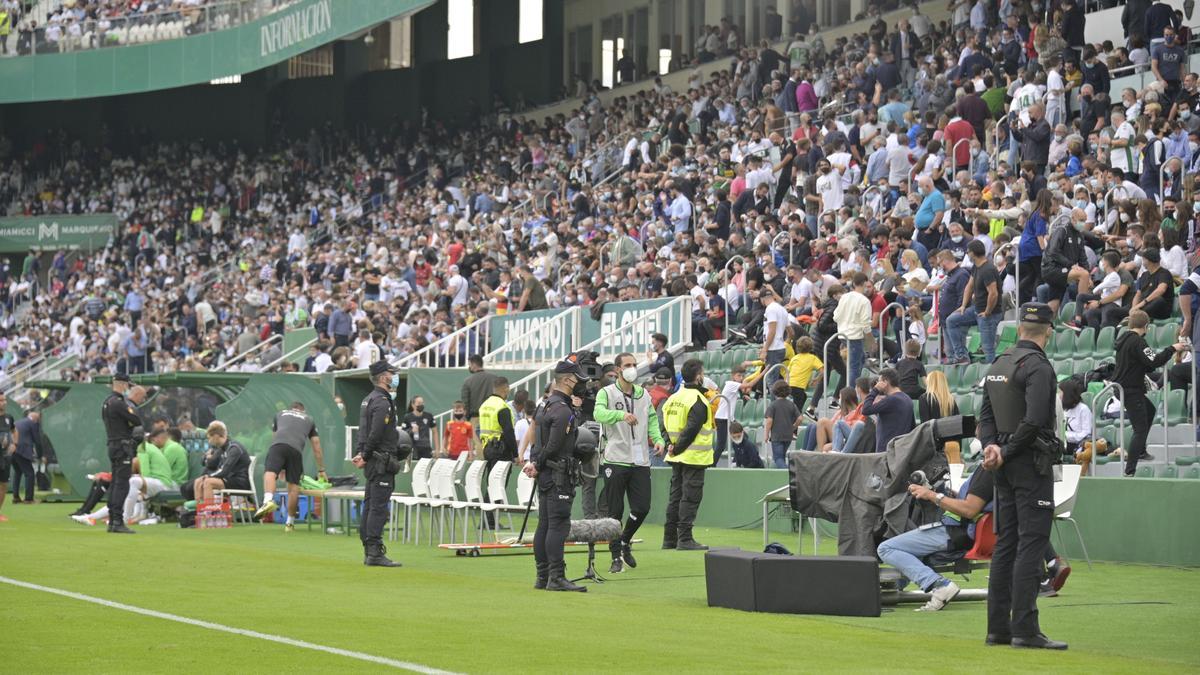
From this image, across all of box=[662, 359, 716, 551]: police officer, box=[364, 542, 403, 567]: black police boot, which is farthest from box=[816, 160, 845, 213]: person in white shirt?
box=[364, 542, 403, 567]: black police boot

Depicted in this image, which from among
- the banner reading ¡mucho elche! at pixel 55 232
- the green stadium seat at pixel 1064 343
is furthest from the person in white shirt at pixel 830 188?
the banner reading ¡mucho elche! at pixel 55 232

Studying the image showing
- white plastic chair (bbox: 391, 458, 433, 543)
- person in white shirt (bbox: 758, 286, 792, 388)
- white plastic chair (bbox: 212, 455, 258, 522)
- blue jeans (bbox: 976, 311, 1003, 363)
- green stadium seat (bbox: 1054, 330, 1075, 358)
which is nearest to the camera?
green stadium seat (bbox: 1054, 330, 1075, 358)

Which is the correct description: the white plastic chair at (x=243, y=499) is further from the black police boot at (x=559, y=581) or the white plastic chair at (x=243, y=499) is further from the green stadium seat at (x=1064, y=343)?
the green stadium seat at (x=1064, y=343)

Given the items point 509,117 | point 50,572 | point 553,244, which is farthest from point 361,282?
point 50,572

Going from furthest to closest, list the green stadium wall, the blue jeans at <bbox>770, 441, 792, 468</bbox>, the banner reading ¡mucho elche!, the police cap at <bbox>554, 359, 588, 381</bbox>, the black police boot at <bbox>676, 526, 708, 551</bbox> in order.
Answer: the banner reading ¡mucho elche! < the blue jeans at <bbox>770, 441, 792, 468</bbox> < the black police boot at <bbox>676, 526, 708, 551</bbox> < the green stadium wall < the police cap at <bbox>554, 359, 588, 381</bbox>

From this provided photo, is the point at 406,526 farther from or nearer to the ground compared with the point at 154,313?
nearer to the ground

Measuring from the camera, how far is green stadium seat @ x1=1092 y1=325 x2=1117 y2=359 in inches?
707

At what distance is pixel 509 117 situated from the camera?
46062 millimetres

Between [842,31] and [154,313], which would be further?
[154,313]

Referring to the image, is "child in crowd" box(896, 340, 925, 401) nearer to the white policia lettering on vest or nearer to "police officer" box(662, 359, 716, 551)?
"police officer" box(662, 359, 716, 551)

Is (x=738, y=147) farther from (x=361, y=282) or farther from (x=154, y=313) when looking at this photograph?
(x=154, y=313)

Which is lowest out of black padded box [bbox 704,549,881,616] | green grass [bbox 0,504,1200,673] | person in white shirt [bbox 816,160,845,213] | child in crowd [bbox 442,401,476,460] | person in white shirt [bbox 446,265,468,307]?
green grass [bbox 0,504,1200,673]

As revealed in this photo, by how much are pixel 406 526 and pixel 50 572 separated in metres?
5.64

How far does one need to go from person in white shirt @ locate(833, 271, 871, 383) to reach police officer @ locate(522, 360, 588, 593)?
280 inches
